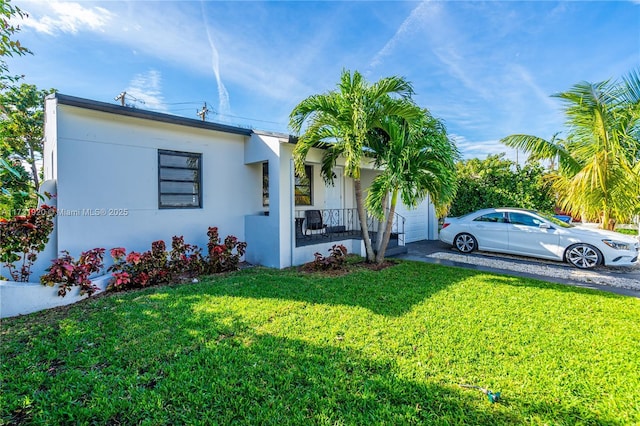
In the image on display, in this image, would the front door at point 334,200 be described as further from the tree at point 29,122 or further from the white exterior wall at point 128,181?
the tree at point 29,122

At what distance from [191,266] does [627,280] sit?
35.9 feet

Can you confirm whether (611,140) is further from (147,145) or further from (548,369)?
(147,145)

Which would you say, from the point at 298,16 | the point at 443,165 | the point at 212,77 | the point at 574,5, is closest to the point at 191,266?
the point at 443,165

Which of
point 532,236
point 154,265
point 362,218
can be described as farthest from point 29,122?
point 532,236

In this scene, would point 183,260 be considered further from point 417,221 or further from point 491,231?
point 417,221

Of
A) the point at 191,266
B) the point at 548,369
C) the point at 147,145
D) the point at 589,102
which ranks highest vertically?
the point at 589,102

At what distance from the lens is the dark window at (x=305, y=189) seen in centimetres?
1052

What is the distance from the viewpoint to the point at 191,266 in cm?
727

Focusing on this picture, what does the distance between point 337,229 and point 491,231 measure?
5642mm

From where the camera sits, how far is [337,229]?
39.0 ft

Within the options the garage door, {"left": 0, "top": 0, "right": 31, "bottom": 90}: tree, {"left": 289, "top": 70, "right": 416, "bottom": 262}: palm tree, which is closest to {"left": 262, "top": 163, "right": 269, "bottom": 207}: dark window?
{"left": 289, "top": 70, "right": 416, "bottom": 262}: palm tree

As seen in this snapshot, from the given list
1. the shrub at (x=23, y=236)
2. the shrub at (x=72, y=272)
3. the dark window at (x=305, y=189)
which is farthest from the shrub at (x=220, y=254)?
the dark window at (x=305, y=189)

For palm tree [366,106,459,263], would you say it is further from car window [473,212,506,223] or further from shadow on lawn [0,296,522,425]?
shadow on lawn [0,296,522,425]

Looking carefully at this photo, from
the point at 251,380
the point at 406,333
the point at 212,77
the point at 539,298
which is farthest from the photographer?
the point at 212,77
